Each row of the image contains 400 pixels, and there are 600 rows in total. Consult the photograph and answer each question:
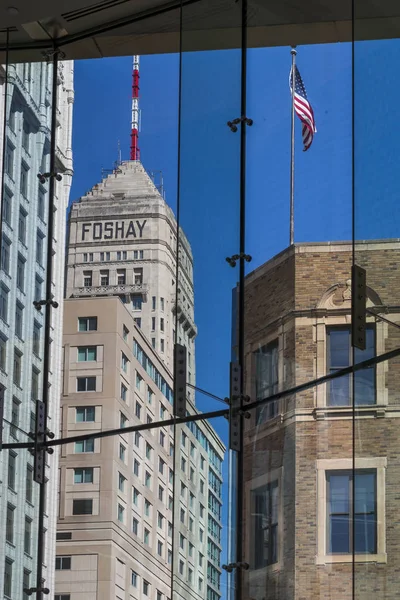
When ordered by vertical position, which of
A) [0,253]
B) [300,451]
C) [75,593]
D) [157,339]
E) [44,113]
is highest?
[44,113]

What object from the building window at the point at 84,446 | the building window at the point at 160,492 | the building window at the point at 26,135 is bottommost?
the building window at the point at 160,492

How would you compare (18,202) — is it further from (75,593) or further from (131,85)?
(75,593)

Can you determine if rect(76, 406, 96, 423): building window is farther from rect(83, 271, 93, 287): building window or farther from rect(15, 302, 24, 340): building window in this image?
rect(83, 271, 93, 287): building window

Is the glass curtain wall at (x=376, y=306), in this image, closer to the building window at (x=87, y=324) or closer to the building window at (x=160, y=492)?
the building window at (x=160, y=492)

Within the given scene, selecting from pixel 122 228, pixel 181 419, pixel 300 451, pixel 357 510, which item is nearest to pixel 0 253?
pixel 122 228

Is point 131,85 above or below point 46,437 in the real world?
above

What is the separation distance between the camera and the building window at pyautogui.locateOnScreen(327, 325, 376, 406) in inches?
303

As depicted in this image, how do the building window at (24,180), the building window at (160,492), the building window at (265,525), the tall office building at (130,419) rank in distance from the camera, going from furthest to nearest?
the building window at (24,180), the building window at (160,492), the tall office building at (130,419), the building window at (265,525)

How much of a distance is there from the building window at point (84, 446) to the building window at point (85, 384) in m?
0.37

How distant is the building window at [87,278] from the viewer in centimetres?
959

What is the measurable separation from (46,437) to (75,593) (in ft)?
3.79

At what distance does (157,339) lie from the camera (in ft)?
29.9

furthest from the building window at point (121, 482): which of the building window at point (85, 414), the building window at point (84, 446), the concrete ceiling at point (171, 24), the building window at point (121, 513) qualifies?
the concrete ceiling at point (171, 24)

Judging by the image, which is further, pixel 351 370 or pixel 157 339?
pixel 157 339
